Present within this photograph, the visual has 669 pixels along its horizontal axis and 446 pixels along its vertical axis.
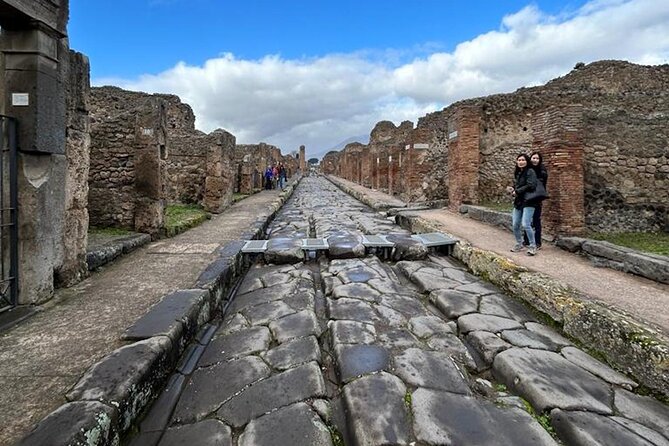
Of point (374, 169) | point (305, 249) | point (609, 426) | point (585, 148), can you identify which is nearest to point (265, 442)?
point (609, 426)

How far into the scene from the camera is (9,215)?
9.98ft

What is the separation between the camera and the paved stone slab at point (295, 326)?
2.98 m

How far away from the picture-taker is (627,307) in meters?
3.13

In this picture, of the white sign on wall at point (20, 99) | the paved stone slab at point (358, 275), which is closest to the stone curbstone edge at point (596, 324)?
the paved stone slab at point (358, 275)

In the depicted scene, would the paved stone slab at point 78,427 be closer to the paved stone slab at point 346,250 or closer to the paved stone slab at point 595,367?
the paved stone slab at point 595,367

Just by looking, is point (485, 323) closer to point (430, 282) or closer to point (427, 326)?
point (427, 326)

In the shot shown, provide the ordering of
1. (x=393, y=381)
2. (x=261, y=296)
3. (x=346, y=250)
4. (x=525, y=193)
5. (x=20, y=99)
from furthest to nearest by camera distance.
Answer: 1. (x=346, y=250)
2. (x=525, y=193)
3. (x=261, y=296)
4. (x=20, y=99)
5. (x=393, y=381)

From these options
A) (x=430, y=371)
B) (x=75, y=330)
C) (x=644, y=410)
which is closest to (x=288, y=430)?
(x=430, y=371)

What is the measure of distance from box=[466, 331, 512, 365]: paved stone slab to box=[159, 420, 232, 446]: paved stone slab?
6.03 feet

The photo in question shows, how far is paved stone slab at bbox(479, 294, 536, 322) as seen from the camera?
11.3ft

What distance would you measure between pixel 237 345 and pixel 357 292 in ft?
4.99

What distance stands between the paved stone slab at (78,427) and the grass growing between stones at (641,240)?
5.78 m

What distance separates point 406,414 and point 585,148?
593 cm

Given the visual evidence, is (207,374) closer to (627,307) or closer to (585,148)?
(627,307)
